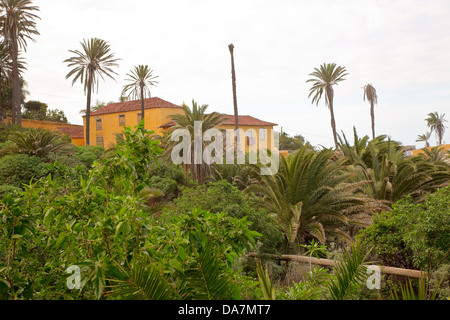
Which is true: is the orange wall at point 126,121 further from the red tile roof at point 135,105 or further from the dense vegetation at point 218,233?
the dense vegetation at point 218,233

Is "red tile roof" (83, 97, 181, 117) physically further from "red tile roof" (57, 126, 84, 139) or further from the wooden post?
the wooden post

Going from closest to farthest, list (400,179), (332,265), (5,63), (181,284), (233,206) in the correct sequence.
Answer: (181,284) < (332,265) < (233,206) < (400,179) < (5,63)

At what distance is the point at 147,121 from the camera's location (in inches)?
1790

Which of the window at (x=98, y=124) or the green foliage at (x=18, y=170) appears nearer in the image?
the green foliage at (x=18, y=170)

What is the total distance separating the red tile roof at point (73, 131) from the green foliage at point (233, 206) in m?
40.5

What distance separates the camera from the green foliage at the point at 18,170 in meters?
20.5

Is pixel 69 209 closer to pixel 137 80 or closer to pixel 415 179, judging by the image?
pixel 415 179

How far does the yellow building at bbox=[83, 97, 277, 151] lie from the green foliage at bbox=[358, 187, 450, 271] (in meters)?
34.8

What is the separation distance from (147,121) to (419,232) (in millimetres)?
40687

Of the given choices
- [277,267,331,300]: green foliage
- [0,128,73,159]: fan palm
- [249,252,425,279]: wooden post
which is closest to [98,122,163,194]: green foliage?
[277,267,331,300]: green foliage

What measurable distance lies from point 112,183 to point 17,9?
39025 mm

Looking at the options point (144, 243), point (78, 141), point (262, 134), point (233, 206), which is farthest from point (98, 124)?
point (144, 243)

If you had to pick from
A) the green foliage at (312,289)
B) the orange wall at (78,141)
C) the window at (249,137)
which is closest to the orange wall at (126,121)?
the orange wall at (78,141)

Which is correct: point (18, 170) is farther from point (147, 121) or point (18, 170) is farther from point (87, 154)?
point (147, 121)
